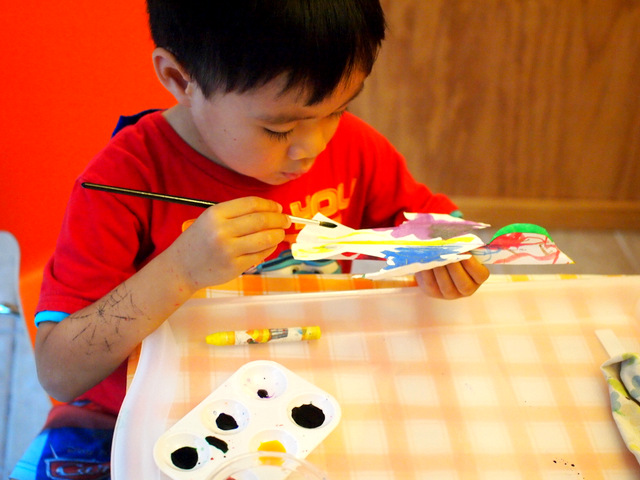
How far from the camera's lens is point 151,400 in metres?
0.63

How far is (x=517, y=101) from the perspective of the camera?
1.65 m

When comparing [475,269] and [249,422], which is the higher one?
[475,269]

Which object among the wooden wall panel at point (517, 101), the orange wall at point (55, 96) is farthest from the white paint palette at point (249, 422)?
the wooden wall panel at point (517, 101)

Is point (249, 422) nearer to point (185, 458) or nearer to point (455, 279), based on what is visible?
point (185, 458)

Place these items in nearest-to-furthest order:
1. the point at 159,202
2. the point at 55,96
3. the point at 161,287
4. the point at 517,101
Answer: the point at 161,287 → the point at 159,202 → the point at 55,96 → the point at 517,101

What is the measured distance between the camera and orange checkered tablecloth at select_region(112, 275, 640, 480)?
608mm

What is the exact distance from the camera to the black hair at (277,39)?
60cm

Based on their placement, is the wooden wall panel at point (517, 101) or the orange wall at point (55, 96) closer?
the orange wall at point (55, 96)

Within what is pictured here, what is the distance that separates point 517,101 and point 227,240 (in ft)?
3.96

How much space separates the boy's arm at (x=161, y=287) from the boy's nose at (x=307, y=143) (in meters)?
0.06

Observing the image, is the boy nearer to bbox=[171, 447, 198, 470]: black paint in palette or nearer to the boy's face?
the boy's face

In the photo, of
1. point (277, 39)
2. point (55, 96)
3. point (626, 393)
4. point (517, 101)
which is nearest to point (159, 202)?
point (277, 39)

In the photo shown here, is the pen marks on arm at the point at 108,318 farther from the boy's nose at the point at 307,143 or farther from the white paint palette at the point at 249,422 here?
the boy's nose at the point at 307,143

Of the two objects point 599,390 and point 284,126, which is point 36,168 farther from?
point 599,390
